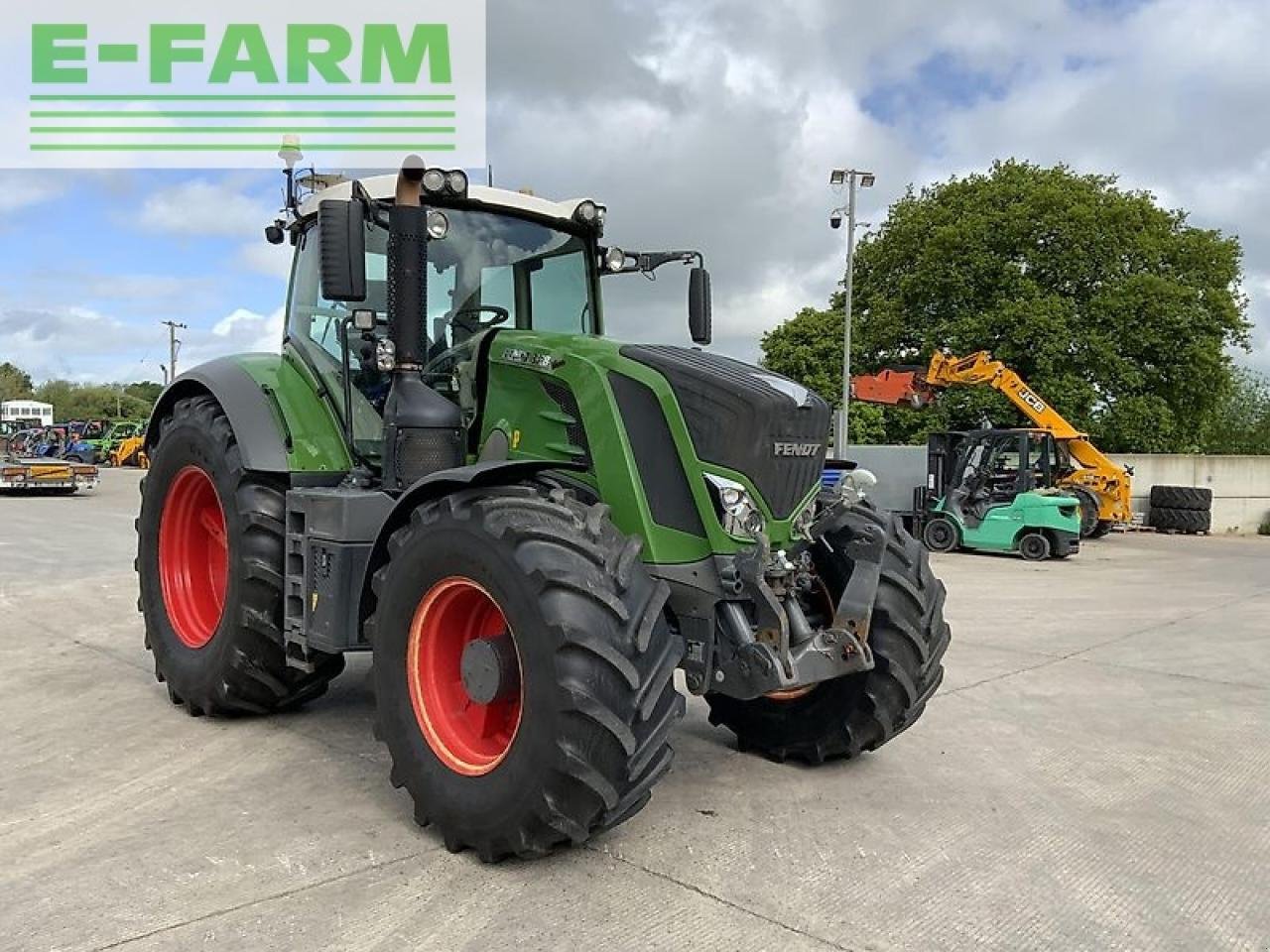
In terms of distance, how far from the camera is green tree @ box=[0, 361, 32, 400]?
88.8 metres

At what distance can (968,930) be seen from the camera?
3344mm

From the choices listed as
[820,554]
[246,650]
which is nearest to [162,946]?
[246,650]

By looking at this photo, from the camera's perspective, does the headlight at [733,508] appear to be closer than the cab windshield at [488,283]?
Yes

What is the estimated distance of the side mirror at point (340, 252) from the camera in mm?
4332

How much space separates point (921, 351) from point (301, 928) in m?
29.6

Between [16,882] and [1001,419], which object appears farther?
[1001,419]

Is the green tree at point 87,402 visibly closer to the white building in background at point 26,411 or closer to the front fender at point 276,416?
the white building in background at point 26,411

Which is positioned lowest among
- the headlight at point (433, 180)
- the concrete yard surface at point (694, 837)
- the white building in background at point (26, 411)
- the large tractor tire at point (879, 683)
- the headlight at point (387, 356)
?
the concrete yard surface at point (694, 837)

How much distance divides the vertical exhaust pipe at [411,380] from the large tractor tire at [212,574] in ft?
2.98

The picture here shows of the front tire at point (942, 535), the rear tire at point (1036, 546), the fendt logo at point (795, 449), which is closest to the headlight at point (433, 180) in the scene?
the fendt logo at point (795, 449)

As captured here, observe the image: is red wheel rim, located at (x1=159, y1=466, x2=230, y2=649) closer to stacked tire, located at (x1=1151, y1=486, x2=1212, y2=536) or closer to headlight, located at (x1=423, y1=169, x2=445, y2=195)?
headlight, located at (x1=423, y1=169, x2=445, y2=195)

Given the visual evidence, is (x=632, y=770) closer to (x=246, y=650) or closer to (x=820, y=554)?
(x=820, y=554)

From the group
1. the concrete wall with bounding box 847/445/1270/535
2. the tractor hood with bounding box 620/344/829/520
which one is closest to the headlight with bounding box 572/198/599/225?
the tractor hood with bounding box 620/344/829/520

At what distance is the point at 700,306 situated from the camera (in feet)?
A: 18.6
